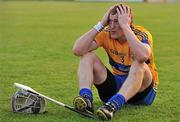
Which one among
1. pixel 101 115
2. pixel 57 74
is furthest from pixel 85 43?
pixel 57 74

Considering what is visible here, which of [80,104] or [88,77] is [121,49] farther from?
[80,104]

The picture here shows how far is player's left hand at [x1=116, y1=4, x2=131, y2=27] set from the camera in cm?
697

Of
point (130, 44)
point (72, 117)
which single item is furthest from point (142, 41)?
point (72, 117)

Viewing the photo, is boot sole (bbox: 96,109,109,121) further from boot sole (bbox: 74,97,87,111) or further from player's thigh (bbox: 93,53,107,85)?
player's thigh (bbox: 93,53,107,85)

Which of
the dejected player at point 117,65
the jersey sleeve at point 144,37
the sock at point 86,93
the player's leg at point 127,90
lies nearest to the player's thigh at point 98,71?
the dejected player at point 117,65

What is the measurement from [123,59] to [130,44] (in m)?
0.41

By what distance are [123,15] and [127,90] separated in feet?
2.93

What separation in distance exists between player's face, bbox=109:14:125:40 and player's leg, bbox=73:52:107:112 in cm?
36

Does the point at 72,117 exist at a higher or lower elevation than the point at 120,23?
lower

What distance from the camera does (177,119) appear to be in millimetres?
7047

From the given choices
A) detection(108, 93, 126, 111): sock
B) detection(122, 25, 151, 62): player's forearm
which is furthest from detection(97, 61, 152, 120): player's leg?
detection(122, 25, 151, 62): player's forearm

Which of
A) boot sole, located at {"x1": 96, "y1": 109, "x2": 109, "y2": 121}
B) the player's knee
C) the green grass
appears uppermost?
the player's knee

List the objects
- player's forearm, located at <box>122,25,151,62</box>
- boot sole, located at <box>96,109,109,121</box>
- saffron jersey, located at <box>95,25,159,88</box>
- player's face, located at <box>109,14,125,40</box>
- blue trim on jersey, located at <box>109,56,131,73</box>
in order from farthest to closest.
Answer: blue trim on jersey, located at <box>109,56,131,73</box> < saffron jersey, located at <box>95,25,159,88</box> < player's face, located at <box>109,14,125,40</box> < player's forearm, located at <box>122,25,151,62</box> < boot sole, located at <box>96,109,109,121</box>

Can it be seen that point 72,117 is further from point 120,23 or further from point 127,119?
point 120,23
